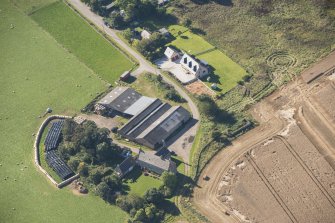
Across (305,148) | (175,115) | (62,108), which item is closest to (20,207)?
(62,108)

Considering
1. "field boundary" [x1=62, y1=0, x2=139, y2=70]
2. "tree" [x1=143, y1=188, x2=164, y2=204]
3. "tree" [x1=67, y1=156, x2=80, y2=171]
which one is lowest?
"tree" [x1=67, y1=156, x2=80, y2=171]

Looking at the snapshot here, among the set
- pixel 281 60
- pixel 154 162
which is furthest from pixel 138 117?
pixel 281 60

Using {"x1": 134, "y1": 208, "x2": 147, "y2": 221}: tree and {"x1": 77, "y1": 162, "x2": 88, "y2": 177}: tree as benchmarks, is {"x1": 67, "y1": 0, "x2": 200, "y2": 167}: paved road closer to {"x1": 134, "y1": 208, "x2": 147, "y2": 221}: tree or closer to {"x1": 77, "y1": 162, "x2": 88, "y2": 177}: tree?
{"x1": 134, "y1": 208, "x2": 147, "y2": 221}: tree

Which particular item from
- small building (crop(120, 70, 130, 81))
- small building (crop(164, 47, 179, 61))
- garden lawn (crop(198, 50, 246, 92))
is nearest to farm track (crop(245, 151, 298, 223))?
garden lawn (crop(198, 50, 246, 92))

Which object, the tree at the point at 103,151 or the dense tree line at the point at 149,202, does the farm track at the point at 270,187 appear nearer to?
the dense tree line at the point at 149,202

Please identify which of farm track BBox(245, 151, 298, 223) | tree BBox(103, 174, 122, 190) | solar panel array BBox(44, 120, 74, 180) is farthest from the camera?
solar panel array BBox(44, 120, 74, 180)

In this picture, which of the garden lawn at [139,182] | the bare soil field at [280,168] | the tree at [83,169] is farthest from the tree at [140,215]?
the tree at [83,169]
